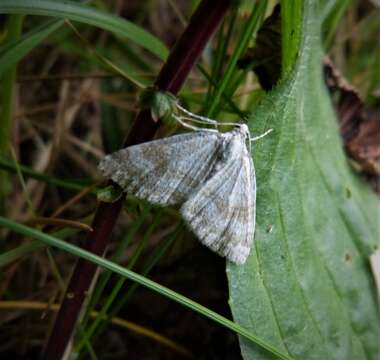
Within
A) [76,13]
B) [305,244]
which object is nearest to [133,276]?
[305,244]

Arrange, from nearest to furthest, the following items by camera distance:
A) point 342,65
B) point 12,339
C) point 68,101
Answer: point 12,339 < point 68,101 < point 342,65

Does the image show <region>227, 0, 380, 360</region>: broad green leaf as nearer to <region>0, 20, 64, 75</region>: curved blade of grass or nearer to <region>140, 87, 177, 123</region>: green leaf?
<region>140, 87, 177, 123</region>: green leaf

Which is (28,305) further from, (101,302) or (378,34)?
(378,34)

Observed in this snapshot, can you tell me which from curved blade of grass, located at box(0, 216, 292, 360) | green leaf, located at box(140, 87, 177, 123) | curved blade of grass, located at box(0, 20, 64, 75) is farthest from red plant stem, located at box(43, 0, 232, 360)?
curved blade of grass, located at box(0, 20, 64, 75)

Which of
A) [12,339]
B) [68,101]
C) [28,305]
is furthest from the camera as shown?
[68,101]

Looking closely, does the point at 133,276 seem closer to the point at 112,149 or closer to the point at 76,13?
the point at 76,13

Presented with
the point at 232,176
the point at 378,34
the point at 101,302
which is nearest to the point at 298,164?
the point at 232,176
